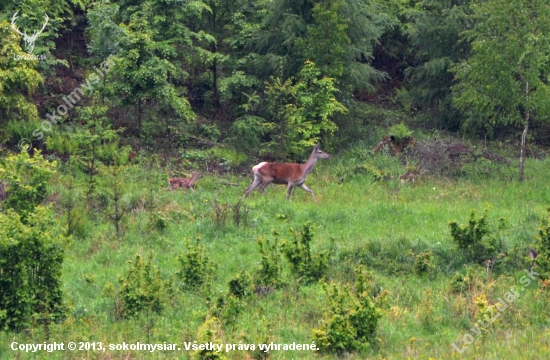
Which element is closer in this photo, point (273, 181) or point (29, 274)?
point (29, 274)

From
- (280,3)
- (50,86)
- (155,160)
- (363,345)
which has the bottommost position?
(363,345)

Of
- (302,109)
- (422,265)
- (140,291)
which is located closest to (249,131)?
(302,109)

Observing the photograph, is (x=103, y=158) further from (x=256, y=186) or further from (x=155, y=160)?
(x=256, y=186)

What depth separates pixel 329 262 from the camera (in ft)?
47.8

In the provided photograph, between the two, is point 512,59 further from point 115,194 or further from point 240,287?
point 240,287

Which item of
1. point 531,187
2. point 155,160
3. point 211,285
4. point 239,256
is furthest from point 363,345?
point 155,160

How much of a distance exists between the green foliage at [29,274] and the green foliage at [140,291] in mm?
984

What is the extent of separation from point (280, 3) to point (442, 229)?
1148 centimetres

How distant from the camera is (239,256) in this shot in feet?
49.1

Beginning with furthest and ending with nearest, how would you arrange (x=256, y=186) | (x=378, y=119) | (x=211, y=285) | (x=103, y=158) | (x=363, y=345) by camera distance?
(x=378, y=119), (x=103, y=158), (x=256, y=186), (x=211, y=285), (x=363, y=345)

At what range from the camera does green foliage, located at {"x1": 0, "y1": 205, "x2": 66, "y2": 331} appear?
1147 centimetres

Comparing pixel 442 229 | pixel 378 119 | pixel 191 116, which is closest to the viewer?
pixel 442 229

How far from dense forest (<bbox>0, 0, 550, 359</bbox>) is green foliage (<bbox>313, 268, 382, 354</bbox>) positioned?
3 centimetres

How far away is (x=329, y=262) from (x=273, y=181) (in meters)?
5.62
